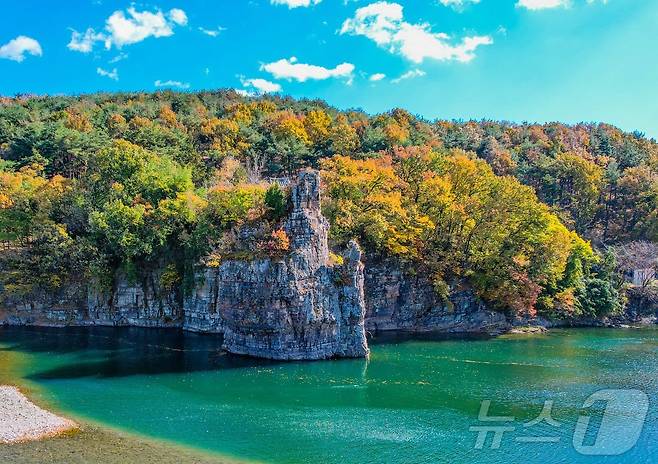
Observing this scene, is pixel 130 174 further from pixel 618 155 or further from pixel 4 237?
pixel 618 155

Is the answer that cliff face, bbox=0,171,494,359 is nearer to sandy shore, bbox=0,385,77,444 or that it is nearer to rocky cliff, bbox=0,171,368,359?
rocky cliff, bbox=0,171,368,359

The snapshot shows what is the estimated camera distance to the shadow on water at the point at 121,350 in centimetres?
4019

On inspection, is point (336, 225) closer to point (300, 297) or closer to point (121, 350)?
point (300, 297)

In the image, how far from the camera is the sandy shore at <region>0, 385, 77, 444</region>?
26.9 m

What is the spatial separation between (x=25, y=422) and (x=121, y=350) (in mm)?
18146

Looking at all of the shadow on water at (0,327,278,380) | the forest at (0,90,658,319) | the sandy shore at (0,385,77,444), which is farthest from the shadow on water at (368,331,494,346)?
the sandy shore at (0,385,77,444)

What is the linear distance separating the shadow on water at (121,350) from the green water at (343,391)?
151 millimetres

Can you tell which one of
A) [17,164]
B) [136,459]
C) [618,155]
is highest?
[618,155]

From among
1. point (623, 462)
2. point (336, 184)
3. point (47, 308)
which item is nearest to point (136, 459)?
point (623, 462)

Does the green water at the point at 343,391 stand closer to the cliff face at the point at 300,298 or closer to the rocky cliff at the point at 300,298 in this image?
the cliff face at the point at 300,298

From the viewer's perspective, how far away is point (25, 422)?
93.0 feet

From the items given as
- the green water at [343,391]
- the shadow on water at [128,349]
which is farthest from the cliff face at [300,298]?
the shadow on water at [128,349]

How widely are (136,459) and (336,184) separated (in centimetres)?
3649

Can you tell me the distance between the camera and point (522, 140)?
110m
